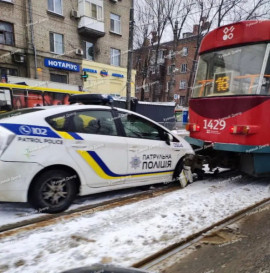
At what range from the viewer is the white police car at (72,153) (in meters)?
3.25

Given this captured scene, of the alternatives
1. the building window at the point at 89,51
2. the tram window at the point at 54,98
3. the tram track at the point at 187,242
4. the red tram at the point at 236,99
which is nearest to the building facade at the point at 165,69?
the building window at the point at 89,51

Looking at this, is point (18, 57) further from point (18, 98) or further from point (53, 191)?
point (53, 191)

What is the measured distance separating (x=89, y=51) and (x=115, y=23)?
13.3 ft

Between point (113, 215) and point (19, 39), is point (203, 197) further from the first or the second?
point (19, 39)

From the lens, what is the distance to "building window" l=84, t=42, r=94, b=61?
71.5 ft

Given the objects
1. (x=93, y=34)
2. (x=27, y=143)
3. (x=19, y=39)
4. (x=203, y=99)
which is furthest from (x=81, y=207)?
(x=93, y=34)

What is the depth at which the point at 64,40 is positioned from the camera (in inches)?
790

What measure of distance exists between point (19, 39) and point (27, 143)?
17.2 meters

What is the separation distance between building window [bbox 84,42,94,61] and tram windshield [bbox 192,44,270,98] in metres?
17.8

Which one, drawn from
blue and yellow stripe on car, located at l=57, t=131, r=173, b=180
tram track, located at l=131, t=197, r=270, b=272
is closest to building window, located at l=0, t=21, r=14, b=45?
blue and yellow stripe on car, located at l=57, t=131, r=173, b=180

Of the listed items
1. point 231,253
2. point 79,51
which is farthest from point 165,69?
point 231,253

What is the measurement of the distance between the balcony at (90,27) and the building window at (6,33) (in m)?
5.47

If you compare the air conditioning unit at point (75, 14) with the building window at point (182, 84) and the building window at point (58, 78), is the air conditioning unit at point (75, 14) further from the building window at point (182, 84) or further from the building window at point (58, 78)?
the building window at point (182, 84)

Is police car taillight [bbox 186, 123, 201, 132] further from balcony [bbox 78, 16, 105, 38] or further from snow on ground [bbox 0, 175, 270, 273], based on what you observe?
balcony [bbox 78, 16, 105, 38]
